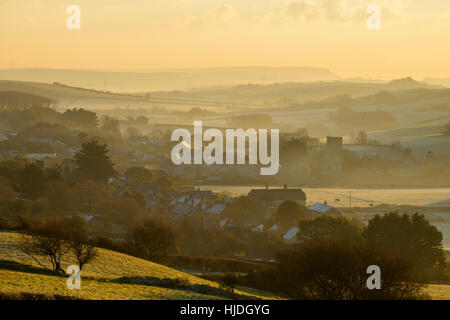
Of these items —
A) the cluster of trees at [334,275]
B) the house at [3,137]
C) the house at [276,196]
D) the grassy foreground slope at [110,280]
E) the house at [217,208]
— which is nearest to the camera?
the grassy foreground slope at [110,280]

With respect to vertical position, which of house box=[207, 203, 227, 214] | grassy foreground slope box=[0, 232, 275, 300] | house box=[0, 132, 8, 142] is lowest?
house box=[207, 203, 227, 214]

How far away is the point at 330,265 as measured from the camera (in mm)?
20781

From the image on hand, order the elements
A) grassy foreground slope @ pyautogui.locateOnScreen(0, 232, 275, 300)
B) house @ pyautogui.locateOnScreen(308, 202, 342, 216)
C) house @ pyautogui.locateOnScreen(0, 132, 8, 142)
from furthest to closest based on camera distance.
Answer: house @ pyautogui.locateOnScreen(0, 132, 8, 142) → house @ pyautogui.locateOnScreen(308, 202, 342, 216) → grassy foreground slope @ pyautogui.locateOnScreen(0, 232, 275, 300)

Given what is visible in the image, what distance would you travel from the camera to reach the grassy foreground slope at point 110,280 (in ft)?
54.3

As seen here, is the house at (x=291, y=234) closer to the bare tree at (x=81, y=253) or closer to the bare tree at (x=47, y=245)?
the bare tree at (x=47, y=245)

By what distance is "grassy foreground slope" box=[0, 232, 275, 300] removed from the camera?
16.6 metres

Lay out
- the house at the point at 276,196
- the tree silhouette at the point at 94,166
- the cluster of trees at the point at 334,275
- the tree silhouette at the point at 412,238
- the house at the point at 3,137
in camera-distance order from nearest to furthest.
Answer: the cluster of trees at the point at 334,275 < the tree silhouette at the point at 412,238 < the house at the point at 276,196 < the tree silhouette at the point at 94,166 < the house at the point at 3,137

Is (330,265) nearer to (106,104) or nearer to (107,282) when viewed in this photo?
(107,282)

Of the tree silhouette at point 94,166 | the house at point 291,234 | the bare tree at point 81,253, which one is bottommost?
the house at point 291,234

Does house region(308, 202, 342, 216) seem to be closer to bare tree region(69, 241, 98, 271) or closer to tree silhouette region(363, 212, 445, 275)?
tree silhouette region(363, 212, 445, 275)

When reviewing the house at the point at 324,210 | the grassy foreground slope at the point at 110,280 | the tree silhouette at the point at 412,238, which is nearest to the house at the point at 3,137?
the house at the point at 324,210

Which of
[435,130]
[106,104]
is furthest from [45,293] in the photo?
[106,104]

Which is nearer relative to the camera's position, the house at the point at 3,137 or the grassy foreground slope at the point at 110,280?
the grassy foreground slope at the point at 110,280

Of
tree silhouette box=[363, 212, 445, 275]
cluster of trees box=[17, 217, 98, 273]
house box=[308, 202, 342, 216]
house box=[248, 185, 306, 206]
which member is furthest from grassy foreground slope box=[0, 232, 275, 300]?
house box=[248, 185, 306, 206]
